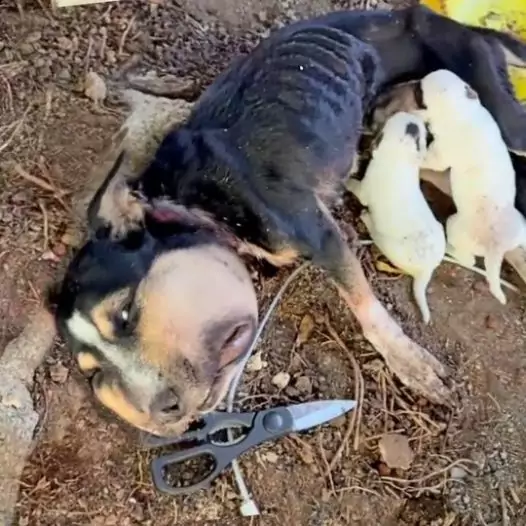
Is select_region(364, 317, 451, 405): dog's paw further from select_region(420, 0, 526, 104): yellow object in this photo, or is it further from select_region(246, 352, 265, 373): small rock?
select_region(420, 0, 526, 104): yellow object

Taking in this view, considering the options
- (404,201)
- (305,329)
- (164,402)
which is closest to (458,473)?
(305,329)

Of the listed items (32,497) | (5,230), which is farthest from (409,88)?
(32,497)

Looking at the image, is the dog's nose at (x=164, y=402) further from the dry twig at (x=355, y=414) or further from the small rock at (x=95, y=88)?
the small rock at (x=95, y=88)

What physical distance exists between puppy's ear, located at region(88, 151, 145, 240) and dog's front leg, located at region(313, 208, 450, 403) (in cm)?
48

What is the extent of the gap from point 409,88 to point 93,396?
3.35ft

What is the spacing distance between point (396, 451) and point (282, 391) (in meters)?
0.29

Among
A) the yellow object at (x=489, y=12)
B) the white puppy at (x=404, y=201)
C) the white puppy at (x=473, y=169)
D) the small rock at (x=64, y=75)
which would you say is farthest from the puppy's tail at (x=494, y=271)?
the small rock at (x=64, y=75)

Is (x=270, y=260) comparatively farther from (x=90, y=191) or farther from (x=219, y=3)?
(x=219, y=3)

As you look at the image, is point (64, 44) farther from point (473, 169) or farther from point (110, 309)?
point (473, 169)

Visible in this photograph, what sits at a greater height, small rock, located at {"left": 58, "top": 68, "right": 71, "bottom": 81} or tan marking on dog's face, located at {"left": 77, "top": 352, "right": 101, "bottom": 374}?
small rock, located at {"left": 58, "top": 68, "right": 71, "bottom": 81}

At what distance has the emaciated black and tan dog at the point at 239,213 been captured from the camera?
2.18 m

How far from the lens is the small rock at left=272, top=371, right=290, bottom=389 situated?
2.59m

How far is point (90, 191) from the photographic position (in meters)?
2.51

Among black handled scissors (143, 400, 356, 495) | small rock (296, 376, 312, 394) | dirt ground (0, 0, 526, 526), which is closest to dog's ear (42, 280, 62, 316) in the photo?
dirt ground (0, 0, 526, 526)
